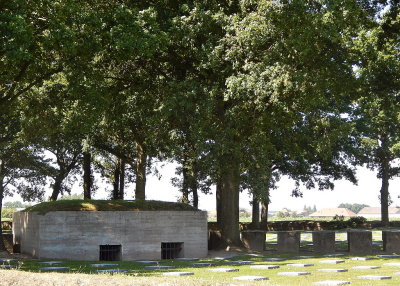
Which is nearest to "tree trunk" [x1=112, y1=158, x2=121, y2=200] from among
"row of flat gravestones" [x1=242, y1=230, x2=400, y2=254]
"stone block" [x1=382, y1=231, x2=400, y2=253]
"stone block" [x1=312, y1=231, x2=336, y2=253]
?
"row of flat gravestones" [x1=242, y1=230, x2=400, y2=254]

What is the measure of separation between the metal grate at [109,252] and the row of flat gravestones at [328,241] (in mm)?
6930

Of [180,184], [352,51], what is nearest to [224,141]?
[352,51]

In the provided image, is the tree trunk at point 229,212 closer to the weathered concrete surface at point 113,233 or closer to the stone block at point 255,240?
the stone block at point 255,240

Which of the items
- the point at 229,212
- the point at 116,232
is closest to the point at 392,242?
the point at 229,212

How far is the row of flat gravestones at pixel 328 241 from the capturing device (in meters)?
24.5

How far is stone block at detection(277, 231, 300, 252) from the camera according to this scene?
83.7 feet

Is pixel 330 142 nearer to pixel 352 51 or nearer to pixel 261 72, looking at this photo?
pixel 352 51

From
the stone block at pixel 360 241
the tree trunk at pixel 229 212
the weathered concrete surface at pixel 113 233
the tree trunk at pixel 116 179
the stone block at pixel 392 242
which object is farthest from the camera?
the tree trunk at pixel 116 179

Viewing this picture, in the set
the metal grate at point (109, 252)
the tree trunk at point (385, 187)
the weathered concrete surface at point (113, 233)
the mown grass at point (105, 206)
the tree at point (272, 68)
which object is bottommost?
the metal grate at point (109, 252)

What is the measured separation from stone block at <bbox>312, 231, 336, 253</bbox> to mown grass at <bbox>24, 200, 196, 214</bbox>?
5948 mm

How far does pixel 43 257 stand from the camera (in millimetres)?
21938

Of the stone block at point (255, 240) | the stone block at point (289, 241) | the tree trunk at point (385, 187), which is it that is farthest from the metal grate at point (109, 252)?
the tree trunk at point (385, 187)

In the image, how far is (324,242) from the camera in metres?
25.2

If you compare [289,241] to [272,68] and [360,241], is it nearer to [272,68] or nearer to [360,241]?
[360,241]
